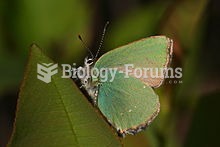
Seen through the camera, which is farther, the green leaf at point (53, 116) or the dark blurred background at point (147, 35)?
the dark blurred background at point (147, 35)

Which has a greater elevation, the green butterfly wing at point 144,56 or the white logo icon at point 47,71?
the green butterfly wing at point 144,56

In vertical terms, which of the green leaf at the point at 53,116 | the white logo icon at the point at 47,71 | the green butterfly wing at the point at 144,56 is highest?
the green butterfly wing at the point at 144,56

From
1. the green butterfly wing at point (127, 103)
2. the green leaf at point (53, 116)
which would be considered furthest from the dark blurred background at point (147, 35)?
the green leaf at point (53, 116)

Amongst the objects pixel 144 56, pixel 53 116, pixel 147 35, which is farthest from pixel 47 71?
pixel 147 35

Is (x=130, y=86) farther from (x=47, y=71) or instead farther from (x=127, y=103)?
(x=47, y=71)

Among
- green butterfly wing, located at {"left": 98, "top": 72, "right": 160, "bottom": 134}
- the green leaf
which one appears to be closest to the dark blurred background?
green butterfly wing, located at {"left": 98, "top": 72, "right": 160, "bottom": 134}

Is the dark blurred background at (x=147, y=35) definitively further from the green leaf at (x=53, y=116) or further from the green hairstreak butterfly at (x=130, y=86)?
the green leaf at (x=53, y=116)

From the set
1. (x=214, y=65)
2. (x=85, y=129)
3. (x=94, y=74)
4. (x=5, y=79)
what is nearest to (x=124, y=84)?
(x=94, y=74)
